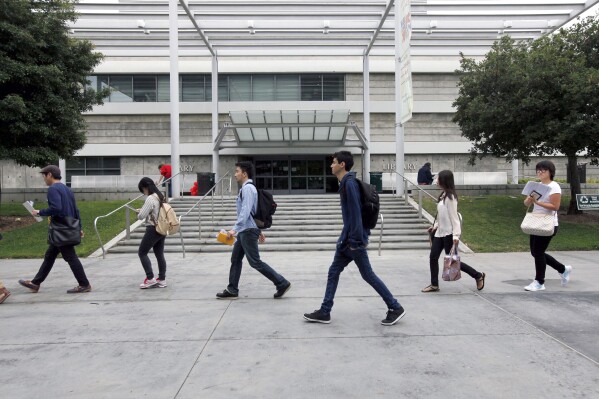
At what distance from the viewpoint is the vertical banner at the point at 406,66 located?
12.9 meters

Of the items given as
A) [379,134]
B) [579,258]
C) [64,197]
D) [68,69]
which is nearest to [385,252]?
[579,258]

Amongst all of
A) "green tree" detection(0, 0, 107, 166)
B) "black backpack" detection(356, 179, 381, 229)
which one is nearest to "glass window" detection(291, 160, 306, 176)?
"green tree" detection(0, 0, 107, 166)

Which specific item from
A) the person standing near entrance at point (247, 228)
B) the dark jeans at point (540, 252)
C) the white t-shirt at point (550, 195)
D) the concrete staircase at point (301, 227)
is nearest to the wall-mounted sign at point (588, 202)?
the concrete staircase at point (301, 227)

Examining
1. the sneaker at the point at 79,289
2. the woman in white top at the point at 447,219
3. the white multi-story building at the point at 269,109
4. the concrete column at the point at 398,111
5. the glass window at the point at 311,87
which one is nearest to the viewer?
the woman in white top at the point at 447,219

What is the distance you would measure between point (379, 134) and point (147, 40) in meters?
12.8

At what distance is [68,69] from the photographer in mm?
14484

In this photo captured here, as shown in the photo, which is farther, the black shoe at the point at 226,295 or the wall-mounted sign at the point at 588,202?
the wall-mounted sign at the point at 588,202

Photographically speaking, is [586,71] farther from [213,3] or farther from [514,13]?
[213,3]

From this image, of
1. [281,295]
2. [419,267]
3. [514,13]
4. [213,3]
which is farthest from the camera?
[514,13]

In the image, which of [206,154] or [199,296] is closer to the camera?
[199,296]

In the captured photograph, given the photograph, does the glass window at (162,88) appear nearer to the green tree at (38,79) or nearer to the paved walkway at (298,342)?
the green tree at (38,79)

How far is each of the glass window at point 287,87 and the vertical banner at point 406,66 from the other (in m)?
12.9

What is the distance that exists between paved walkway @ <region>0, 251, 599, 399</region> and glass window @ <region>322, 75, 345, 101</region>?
66.7 ft

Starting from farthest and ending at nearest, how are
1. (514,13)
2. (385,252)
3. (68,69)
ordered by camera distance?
1. (514,13)
2. (68,69)
3. (385,252)
